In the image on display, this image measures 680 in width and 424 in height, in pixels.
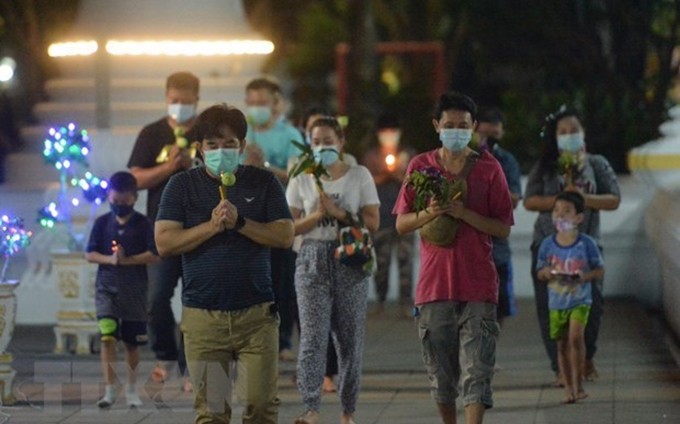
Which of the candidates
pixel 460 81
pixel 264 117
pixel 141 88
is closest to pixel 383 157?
pixel 141 88

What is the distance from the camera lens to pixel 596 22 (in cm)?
2319

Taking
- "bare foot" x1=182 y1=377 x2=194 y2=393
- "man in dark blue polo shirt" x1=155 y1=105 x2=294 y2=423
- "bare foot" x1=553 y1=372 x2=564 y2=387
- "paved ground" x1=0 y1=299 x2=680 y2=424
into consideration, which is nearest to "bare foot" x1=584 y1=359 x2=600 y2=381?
"paved ground" x1=0 y1=299 x2=680 y2=424

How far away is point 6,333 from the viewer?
1191cm

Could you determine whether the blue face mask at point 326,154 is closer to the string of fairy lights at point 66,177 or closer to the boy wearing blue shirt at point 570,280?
the boy wearing blue shirt at point 570,280

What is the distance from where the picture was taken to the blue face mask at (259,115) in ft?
45.8

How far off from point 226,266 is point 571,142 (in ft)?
15.0

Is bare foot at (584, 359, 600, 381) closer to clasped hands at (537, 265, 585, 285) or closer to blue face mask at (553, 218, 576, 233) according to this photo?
clasped hands at (537, 265, 585, 285)

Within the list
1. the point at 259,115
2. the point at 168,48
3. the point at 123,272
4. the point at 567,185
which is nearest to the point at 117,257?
the point at 123,272

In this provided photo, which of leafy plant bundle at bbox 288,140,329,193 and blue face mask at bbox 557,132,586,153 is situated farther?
blue face mask at bbox 557,132,586,153

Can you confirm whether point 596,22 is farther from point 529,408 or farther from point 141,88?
point 529,408

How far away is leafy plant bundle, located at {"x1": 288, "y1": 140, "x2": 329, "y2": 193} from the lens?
36.8 feet

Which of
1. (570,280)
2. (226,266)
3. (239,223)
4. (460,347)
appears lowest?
(460,347)

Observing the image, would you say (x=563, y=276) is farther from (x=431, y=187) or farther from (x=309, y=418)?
(x=431, y=187)

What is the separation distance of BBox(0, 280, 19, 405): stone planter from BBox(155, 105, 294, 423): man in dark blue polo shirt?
3088 millimetres
